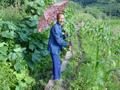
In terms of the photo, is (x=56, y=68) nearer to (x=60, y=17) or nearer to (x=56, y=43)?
(x=56, y=43)

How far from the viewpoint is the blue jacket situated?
28.8 ft

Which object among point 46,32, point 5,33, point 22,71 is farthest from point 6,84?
point 46,32

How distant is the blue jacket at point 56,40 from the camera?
8773 millimetres

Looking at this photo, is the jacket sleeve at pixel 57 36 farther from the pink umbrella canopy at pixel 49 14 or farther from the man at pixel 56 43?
the pink umbrella canopy at pixel 49 14

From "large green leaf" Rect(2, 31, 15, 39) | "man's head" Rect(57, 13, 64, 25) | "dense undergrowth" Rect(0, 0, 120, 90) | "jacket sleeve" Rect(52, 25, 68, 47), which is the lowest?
"dense undergrowth" Rect(0, 0, 120, 90)

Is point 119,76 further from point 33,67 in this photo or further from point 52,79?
point 33,67

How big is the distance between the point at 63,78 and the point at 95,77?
843 millimetres

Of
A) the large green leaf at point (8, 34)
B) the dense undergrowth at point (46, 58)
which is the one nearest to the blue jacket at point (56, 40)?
the dense undergrowth at point (46, 58)

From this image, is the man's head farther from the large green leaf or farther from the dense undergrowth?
the large green leaf

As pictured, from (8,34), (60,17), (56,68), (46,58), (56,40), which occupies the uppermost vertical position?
(60,17)

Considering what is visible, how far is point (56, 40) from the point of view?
28.9 ft

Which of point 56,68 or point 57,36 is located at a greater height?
point 57,36

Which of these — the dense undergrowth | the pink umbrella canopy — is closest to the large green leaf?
the dense undergrowth

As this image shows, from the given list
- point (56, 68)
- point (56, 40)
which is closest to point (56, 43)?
point (56, 40)
